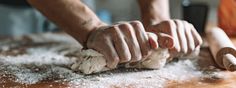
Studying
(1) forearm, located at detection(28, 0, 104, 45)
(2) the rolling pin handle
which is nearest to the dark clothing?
(1) forearm, located at detection(28, 0, 104, 45)

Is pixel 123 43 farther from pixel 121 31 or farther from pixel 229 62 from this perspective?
pixel 229 62

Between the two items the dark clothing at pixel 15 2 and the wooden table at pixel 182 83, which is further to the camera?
the dark clothing at pixel 15 2

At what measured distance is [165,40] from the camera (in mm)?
904

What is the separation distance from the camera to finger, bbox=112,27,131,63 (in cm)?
87

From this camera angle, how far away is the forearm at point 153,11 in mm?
1034

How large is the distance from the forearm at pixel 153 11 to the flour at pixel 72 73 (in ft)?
0.37

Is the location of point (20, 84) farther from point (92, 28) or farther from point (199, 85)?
point (199, 85)

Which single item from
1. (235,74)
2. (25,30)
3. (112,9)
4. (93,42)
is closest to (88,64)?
(93,42)

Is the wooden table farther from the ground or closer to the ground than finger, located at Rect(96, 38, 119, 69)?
closer to the ground

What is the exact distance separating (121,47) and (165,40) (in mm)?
98

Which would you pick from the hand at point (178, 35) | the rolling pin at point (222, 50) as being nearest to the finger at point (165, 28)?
the hand at point (178, 35)

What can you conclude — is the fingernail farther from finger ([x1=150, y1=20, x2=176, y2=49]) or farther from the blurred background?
the blurred background

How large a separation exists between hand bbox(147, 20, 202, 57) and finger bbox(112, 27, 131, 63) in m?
0.08

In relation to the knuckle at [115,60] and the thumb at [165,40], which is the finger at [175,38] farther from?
the knuckle at [115,60]
